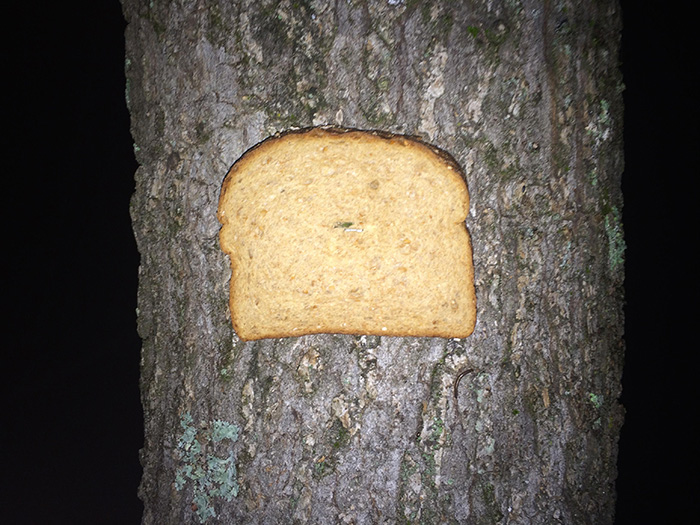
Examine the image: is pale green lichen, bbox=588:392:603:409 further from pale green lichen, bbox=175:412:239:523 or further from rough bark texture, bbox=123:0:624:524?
pale green lichen, bbox=175:412:239:523

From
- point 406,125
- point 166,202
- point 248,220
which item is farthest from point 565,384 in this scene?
point 166,202

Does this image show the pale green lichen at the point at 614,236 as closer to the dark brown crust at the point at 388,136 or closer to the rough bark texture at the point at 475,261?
the rough bark texture at the point at 475,261

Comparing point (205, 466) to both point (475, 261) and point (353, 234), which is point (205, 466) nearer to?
point (353, 234)

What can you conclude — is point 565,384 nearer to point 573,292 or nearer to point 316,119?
point 573,292

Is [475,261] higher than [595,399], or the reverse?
[475,261]

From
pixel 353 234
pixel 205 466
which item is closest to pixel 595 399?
pixel 353 234

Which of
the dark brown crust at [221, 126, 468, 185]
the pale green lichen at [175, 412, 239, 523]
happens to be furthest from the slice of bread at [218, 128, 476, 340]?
the pale green lichen at [175, 412, 239, 523]

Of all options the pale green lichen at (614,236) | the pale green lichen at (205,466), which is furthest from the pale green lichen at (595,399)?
the pale green lichen at (205,466)
